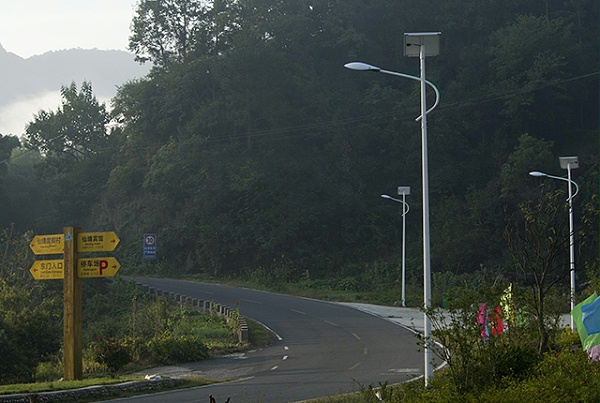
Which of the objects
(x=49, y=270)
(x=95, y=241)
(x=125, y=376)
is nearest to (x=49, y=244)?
(x=49, y=270)

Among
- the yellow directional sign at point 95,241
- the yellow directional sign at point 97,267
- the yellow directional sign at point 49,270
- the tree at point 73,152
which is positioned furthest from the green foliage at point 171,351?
the tree at point 73,152

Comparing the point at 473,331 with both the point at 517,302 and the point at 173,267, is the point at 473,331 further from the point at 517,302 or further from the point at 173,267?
the point at 173,267

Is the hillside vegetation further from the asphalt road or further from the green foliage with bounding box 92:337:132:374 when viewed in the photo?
the green foliage with bounding box 92:337:132:374

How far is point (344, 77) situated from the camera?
74.4 m

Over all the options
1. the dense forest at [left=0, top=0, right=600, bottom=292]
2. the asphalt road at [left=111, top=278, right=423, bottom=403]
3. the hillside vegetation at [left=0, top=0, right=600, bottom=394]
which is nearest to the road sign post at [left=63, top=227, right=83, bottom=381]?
the asphalt road at [left=111, top=278, right=423, bottom=403]

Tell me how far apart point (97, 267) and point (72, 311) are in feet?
4.29

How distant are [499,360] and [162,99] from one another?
61414 millimetres

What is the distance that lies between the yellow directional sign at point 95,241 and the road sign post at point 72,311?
0.49ft

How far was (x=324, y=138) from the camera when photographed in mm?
69875

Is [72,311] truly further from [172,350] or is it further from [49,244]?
[172,350]

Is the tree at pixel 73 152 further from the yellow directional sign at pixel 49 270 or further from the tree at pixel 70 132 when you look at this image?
the yellow directional sign at pixel 49 270

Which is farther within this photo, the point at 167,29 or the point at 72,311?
the point at 167,29

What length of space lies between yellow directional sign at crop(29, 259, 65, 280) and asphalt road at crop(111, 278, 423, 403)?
4563 mm

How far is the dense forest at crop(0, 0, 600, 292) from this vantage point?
63.0 meters
